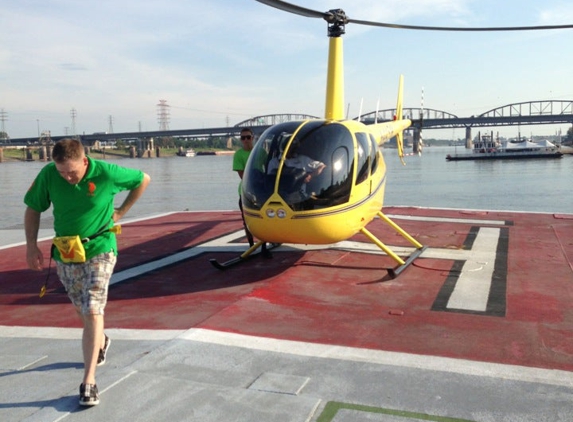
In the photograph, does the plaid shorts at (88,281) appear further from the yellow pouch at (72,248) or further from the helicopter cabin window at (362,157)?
the helicopter cabin window at (362,157)

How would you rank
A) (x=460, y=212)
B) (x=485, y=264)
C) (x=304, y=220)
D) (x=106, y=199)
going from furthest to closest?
(x=460, y=212) → (x=485, y=264) → (x=304, y=220) → (x=106, y=199)

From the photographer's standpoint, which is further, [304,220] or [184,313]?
[304,220]

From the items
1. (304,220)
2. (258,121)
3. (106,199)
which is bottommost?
(304,220)

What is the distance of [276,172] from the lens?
629cm

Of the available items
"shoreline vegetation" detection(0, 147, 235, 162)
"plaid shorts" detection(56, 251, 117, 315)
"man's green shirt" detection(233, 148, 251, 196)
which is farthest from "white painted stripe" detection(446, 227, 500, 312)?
"shoreline vegetation" detection(0, 147, 235, 162)

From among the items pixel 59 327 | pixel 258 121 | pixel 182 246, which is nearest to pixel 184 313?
pixel 59 327

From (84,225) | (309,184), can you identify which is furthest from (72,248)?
(309,184)

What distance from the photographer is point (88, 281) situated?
11.2 feet

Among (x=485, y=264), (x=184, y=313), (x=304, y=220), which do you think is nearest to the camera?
(x=184, y=313)

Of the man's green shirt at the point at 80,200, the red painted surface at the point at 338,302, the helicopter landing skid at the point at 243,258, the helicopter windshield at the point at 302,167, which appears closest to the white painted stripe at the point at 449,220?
the red painted surface at the point at 338,302

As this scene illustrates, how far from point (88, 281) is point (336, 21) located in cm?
681

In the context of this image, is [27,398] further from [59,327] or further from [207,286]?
[207,286]

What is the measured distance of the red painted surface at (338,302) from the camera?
447 centimetres

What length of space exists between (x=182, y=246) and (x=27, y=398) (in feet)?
19.3
